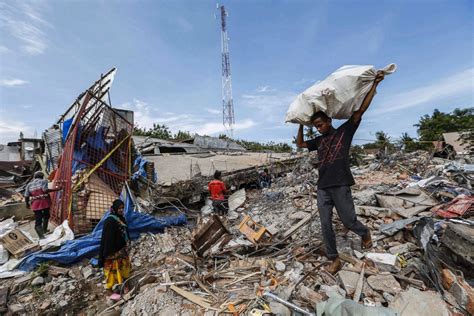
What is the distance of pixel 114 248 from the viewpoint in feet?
11.2

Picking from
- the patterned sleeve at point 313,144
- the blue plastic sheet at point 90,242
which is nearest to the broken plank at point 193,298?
the patterned sleeve at point 313,144

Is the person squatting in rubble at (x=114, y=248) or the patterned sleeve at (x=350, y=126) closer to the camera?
the patterned sleeve at (x=350, y=126)

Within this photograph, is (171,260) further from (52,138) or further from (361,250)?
(52,138)

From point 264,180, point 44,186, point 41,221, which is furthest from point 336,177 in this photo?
point 264,180

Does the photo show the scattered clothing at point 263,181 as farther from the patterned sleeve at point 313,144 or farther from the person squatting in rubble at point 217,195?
the patterned sleeve at point 313,144

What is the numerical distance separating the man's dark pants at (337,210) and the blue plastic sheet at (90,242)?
4.07 m

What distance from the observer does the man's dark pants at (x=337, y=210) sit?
2428mm

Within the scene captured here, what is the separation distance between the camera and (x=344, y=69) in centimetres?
252

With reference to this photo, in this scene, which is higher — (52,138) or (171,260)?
(52,138)

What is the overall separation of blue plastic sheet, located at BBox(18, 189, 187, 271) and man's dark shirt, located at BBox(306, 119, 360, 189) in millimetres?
4142

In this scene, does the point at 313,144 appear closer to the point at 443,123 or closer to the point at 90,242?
the point at 90,242

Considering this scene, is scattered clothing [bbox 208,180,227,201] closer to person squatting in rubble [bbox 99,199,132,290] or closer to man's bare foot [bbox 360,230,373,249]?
person squatting in rubble [bbox 99,199,132,290]

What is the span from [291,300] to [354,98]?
2033 mm

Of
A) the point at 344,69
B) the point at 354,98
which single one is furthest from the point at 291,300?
the point at 344,69
